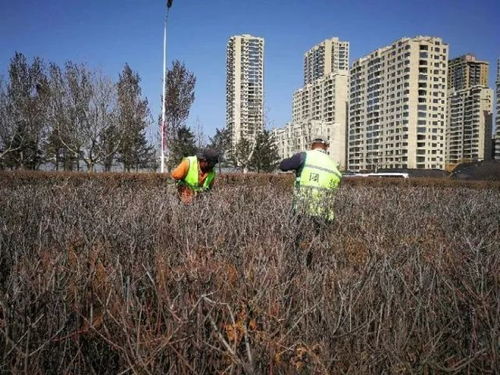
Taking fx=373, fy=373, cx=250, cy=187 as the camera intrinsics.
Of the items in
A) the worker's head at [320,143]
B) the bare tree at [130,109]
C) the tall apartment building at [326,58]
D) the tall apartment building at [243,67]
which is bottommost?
the worker's head at [320,143]

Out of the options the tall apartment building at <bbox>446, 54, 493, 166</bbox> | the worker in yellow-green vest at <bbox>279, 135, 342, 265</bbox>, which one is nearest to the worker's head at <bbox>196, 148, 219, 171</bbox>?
the worker in yellow-green vest at <bbox>279, 135, 342, 265</bbox>

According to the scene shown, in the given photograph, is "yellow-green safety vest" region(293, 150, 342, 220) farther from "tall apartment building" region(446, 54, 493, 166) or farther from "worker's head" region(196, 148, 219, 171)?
"tall apartment building" region(446, 54, 493, 166)

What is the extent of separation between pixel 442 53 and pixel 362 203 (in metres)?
92.7

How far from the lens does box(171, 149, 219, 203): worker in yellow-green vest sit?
5.27 meters

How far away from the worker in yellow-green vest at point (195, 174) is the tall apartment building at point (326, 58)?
106 metres

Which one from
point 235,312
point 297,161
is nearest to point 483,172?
point 297,161

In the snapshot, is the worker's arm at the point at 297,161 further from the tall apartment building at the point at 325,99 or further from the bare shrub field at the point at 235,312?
the tall apartment building at the point at 325,99

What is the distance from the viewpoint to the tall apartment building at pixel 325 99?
9100 cm

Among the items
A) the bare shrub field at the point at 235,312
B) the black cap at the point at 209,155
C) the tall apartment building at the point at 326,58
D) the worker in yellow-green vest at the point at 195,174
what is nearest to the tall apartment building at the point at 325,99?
the tall apartment building at the point at 326,58

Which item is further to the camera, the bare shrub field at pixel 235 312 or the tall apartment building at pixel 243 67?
the tall apartment building at pixel 243 67

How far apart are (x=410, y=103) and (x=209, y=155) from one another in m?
89.0

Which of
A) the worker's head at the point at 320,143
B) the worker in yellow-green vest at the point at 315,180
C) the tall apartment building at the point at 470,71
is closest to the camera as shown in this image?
the worker in yellow-green vest at the point at 315,180

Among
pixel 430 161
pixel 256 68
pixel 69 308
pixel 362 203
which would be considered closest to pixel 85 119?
pixel 362 203

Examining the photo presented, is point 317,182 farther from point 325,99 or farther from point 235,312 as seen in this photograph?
point 325,99
